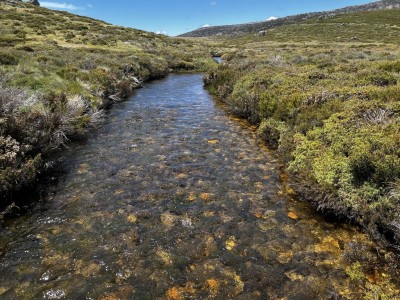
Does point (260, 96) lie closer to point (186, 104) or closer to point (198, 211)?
point (186, 104)

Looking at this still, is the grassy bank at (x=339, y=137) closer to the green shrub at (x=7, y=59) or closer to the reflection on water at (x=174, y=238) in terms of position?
the reflection on water at (x=174, y=238)

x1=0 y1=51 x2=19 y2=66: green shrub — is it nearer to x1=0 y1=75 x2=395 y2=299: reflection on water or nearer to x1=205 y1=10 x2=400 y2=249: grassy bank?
x1=0 y1=75 x2=395 y2=299: reflection on water

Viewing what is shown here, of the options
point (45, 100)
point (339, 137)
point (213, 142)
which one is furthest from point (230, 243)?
point (45, 100)

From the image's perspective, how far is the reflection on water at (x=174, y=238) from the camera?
5.82m

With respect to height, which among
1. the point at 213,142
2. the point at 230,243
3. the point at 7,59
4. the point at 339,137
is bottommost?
the point at 230,243

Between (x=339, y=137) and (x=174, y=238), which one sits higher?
(x=339, y=137)

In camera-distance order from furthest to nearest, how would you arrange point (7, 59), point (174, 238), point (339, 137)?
point (7, 59)
point (339, 137)
point (174, 238)

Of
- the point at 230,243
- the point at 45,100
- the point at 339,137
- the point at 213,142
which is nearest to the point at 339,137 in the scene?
the point at 339,137

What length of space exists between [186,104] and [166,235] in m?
14.7

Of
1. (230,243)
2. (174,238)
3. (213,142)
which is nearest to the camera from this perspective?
(230,243)

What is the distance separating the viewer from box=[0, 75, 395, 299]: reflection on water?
5824 mm

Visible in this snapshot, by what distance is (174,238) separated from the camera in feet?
23.6

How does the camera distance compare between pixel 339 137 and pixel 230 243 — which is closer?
pixel 230 243

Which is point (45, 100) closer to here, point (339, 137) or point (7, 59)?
point (7, 59)
